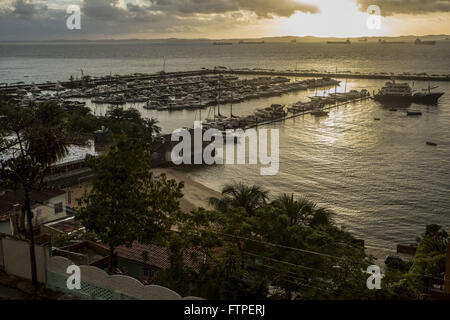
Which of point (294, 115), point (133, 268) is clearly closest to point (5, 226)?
point (133, 268)

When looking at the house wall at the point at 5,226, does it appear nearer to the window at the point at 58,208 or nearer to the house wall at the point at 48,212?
the house wall at the point at 48,212

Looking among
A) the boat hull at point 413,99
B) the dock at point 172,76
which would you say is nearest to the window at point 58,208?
the boat hull at point 413,99

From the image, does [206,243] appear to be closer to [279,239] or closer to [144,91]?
[279,239]

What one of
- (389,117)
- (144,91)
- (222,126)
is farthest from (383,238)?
(144,91)
